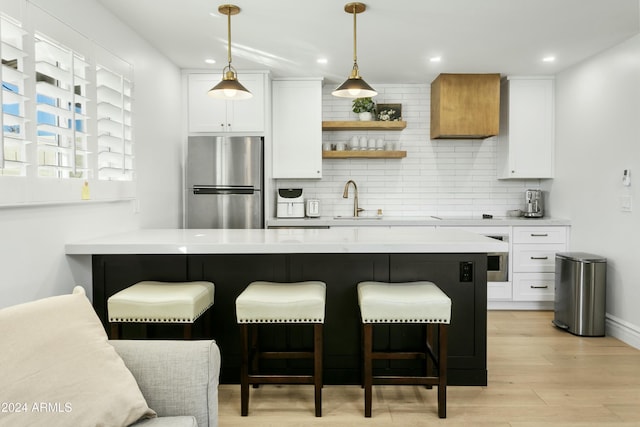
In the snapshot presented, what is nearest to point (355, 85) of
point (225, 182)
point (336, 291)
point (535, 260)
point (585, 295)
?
point (336, 291)

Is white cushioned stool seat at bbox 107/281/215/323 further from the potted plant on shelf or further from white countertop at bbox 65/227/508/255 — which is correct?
the potted plant on shelf

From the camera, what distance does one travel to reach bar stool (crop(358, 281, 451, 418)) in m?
2.47

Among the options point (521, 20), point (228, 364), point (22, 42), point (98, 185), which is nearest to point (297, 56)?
point (521, 20)

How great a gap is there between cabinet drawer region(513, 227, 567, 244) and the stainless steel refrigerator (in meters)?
2.63

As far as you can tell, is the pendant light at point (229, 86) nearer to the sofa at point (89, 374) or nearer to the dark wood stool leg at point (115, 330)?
the dark wood stool leg at point (115, 330)

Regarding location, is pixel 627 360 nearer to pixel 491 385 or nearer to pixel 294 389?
pixel 491 385

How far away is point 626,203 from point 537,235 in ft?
3.38

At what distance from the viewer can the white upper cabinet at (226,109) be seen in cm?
483

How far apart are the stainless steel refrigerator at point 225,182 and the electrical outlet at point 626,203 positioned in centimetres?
321

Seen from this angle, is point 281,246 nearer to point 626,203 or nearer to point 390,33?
point 390,33

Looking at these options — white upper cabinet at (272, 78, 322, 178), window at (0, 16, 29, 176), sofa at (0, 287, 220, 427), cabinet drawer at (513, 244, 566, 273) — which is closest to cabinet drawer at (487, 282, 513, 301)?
cabinet drawer at (513, 244, 566, 273)

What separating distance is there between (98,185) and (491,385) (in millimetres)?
2807

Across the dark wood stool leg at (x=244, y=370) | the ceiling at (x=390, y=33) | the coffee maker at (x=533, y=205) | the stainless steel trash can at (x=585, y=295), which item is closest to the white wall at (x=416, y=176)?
the coffee maker at (x=533, y=205)

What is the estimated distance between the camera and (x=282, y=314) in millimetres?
2475
